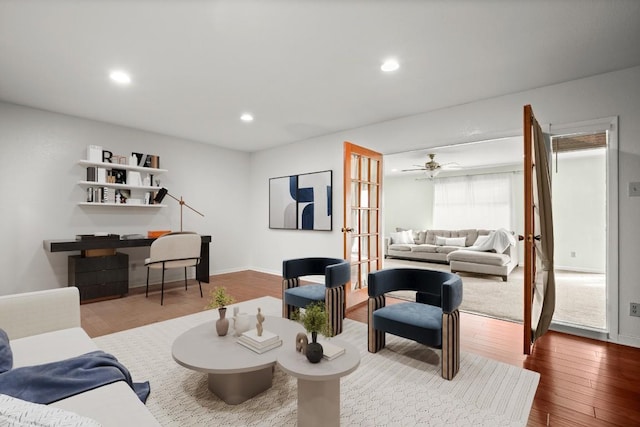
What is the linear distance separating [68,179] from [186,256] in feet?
6.30

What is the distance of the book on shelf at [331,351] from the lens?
165 cm

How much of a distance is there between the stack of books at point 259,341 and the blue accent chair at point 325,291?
94 cm

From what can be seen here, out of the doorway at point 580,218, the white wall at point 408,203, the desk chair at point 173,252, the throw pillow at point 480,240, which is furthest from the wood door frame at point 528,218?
the white wall at point 408,203

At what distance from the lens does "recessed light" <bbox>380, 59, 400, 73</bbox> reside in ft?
8.84

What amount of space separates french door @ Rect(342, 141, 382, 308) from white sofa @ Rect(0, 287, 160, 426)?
2.57m

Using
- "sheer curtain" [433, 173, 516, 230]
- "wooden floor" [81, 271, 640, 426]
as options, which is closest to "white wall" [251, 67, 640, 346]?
"wooden floor" [81, 271, 640, 426]

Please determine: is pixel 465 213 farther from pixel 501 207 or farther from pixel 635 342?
pixel 635 342

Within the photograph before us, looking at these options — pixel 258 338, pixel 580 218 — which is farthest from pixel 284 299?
pixel 580 218

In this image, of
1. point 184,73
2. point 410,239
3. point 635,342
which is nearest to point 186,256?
point 184,73

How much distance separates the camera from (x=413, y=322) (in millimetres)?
2275

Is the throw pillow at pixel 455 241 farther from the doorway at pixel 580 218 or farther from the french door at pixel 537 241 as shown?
the french door at pixel 537 241

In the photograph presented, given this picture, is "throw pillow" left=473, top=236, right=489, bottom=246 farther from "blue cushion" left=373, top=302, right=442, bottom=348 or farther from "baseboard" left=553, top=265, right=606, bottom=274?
"blue cushion" left=373, top=302, right=442, bottom=348

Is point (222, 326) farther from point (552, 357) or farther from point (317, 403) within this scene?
point (552, 357)

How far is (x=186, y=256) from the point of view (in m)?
4.23
